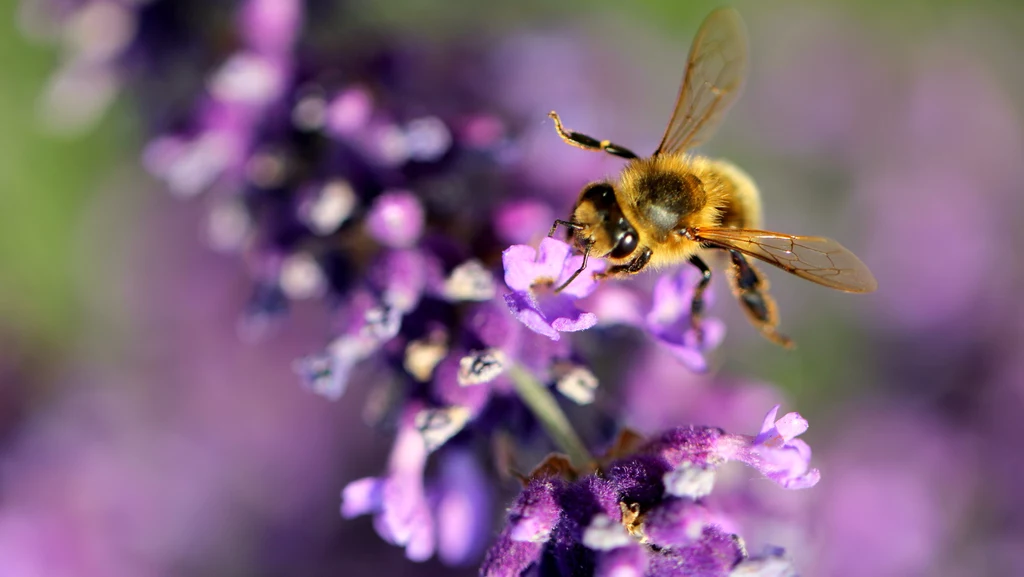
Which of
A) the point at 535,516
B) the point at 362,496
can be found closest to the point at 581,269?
the point at 535,516

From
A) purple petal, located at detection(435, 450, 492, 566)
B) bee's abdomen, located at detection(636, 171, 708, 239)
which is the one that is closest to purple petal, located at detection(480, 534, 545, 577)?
purple petal, located at detection(435, 450, 492, 566)

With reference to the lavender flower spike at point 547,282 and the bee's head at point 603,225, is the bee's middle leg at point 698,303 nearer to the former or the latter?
the bee's head at point 603,225

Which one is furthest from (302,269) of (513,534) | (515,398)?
(513,534)

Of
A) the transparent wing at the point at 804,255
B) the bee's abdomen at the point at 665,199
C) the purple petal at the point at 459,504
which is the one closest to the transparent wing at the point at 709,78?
the bee's abdomen at the point at 665,199

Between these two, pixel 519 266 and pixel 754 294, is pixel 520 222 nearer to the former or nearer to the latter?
pixel 519 266

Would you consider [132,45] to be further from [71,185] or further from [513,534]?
[513,534]

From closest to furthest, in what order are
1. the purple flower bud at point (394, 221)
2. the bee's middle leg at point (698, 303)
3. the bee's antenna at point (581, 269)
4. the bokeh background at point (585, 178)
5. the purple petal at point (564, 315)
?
the purple petal at point (564, 315), the bee's antenna at point (581, 269), the bee's middle leg at point (698, 303), the purple flower bud at point (394, 221), the bokeh background at point (585, 178)
